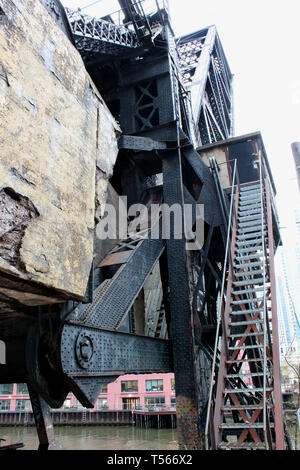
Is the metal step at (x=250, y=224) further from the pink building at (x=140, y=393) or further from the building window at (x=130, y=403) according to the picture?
the building window at (x=130, y=403)

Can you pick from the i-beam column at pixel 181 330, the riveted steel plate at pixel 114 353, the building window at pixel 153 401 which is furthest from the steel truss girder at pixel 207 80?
the building window at pixel 153 401

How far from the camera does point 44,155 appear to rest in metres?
4.13

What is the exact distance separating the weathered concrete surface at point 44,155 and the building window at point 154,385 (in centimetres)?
4566

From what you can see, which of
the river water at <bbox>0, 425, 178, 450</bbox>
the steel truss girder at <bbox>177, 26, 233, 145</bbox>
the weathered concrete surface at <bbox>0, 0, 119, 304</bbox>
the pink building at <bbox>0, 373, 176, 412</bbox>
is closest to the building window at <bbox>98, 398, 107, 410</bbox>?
the pink building at <bbox>0, 373, 176, 412</bbox>

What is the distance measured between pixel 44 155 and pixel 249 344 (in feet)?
22.8

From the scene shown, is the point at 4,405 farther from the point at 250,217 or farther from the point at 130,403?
the point at 250,217

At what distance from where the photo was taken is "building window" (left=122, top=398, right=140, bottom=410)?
4565 centimetres

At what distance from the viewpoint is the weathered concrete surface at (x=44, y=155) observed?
3.61 metres

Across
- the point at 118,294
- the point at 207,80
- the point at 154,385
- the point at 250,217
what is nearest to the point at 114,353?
the point at 118,294

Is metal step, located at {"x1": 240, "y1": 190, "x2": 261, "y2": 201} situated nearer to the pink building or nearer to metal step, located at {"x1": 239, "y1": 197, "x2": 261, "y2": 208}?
metal step, located at {"x1": 239, "y1": 197, "x2": 261, "y2": 208}

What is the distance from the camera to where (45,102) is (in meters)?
4.37

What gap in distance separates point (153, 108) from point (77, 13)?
8.91 feet

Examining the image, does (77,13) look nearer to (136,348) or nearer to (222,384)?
(136,348)
